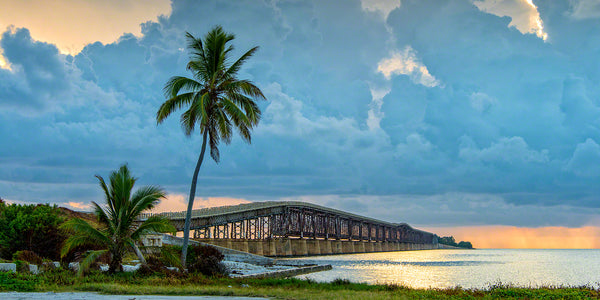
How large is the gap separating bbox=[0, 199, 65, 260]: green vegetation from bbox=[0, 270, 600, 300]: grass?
6384 millimetres

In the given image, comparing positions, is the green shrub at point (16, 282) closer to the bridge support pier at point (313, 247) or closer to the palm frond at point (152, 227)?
→ the palm frond at point (152, 227)

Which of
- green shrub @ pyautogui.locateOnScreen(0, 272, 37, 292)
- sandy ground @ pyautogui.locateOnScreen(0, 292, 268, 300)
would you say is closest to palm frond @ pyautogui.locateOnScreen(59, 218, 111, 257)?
green shrub @ pyautogui.locateOnScreen(0, 272, 37, 292)

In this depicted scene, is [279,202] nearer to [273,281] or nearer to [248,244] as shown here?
[248,244]

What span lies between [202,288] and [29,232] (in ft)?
50.0

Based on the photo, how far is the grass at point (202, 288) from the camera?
2067 cm

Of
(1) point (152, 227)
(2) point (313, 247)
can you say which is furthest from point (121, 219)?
(2) point (313, 247)

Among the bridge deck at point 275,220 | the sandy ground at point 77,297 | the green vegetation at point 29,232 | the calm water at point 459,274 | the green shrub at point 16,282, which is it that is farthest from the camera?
the bridge deck at point 275,220

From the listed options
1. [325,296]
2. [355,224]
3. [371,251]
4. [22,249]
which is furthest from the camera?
[371,251]

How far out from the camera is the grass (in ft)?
67.8

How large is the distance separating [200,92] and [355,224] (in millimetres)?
154345

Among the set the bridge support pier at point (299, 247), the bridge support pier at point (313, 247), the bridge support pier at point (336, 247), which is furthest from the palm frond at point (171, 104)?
the bridge support pier at point (336, 247)

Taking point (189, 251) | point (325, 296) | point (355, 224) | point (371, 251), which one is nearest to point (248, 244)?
point (189, 251)

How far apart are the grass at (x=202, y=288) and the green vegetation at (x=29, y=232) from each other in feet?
20.9

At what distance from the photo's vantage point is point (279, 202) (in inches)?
4486
